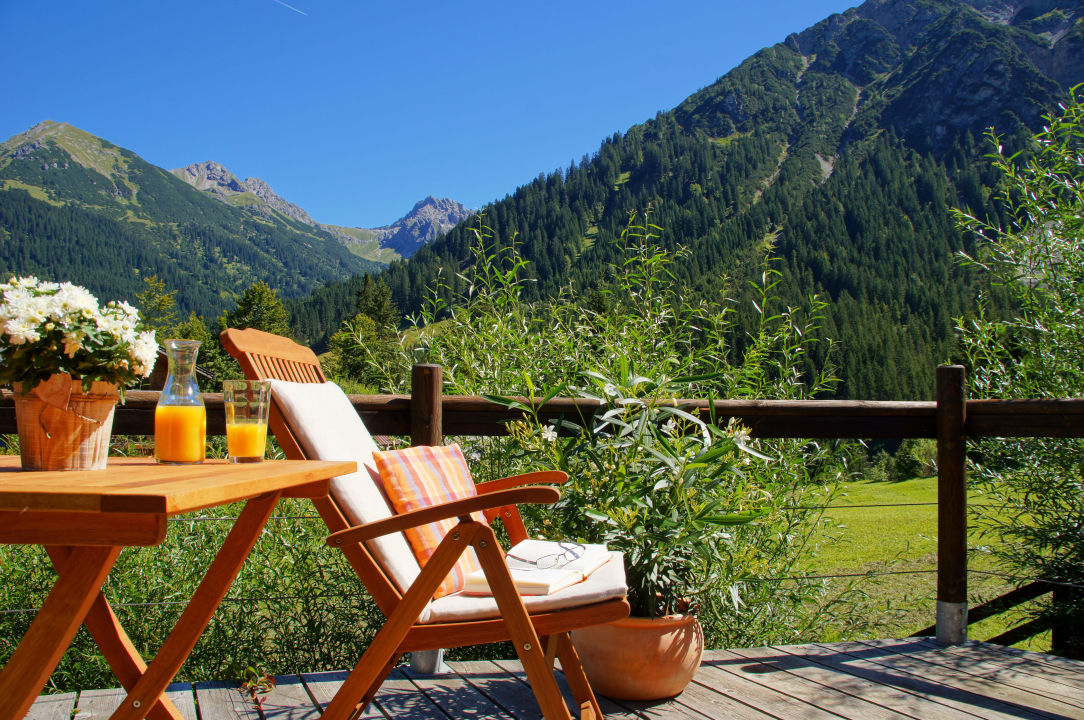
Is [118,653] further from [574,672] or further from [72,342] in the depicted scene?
[574,672]

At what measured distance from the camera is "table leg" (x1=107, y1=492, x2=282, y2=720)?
149 centimetres

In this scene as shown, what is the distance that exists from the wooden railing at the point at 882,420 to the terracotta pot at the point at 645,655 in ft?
2.48

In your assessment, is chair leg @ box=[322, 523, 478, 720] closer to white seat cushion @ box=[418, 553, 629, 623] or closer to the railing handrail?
white seat cushion @ box=[418, 553, 629, 623]

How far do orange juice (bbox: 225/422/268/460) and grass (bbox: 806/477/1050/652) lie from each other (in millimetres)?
1865

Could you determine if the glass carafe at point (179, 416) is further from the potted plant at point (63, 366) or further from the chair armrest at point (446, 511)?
the chair armrest at point (446, 511)

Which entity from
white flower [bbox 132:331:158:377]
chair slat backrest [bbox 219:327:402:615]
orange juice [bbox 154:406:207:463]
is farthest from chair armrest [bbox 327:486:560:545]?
white flower [bbox 132:331:158:377]

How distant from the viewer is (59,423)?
1396 mm

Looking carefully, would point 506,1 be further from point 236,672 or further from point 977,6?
point 977,6

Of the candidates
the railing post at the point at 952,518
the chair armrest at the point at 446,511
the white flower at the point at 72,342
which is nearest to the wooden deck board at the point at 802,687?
the railing post at the point at 952,518

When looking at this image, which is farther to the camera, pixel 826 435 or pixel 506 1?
pixel 506 1

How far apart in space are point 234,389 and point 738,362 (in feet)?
7.45

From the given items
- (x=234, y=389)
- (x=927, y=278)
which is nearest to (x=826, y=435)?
(x=234, y=389)

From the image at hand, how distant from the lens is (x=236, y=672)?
2.36 m

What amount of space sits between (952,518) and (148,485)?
2693 millimetres
